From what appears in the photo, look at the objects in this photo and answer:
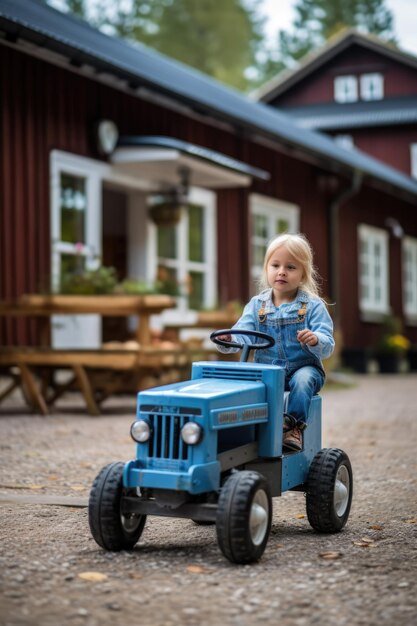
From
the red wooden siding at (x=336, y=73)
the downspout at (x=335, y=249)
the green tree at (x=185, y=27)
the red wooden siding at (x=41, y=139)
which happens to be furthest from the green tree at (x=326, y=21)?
the red wooden siding at (x=41, y=139)

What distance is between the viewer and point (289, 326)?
4.52 m

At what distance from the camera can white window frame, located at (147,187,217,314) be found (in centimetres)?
1337

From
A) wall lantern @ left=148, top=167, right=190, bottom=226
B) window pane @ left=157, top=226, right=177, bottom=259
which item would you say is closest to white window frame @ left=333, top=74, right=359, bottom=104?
window pane @ left=157, top=226, right=177, bottom=259

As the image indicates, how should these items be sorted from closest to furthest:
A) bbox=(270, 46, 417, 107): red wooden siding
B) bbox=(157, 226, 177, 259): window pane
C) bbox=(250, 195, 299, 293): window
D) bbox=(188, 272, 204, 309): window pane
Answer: bbox=(157, 226, 177, 259): window pane
bbox=(188, 272, 204, 309): window pane
bbox=(250, 195, 299, 293): window
bbox=(270, 46, 417, 107): red wooden siding

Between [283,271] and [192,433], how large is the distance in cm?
105

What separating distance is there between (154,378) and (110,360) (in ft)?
2.69

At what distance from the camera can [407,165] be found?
28750 mm

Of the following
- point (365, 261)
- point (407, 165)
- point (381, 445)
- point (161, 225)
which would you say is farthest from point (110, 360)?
point (407, 165)

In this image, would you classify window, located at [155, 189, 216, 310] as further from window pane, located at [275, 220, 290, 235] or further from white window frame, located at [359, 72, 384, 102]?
white window frame, located at [359, 72, 384, 102]

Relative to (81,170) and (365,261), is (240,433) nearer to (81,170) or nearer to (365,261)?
(81,170)

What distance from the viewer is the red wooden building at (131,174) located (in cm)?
1071

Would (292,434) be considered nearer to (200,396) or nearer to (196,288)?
(200,396)

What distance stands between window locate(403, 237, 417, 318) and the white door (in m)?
13.0

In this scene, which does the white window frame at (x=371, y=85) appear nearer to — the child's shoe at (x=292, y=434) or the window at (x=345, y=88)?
the window at (x=345, y=88)
